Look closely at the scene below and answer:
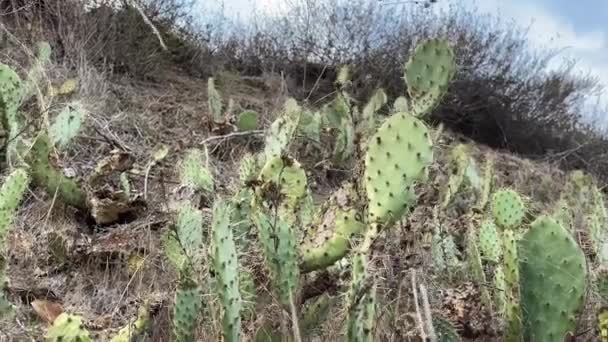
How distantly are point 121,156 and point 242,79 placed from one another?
3767 mm

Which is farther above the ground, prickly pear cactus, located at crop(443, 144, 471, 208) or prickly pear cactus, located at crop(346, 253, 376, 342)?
prickly pear cactus, located at crop(443, 144, 471, 208)

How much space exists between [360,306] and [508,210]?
45.1 inches

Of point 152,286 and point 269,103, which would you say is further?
point 269,103

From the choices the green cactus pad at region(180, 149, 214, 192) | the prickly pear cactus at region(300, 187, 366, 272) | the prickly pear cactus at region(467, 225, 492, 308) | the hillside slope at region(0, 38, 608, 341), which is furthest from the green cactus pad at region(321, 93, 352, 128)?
the prickly pear cactus at region(300, 187, 366, 272)

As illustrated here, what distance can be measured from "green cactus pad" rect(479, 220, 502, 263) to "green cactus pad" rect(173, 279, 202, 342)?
134 cm

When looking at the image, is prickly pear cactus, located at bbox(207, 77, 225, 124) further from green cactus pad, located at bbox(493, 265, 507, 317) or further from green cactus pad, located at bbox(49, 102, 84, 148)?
green cactus pad, located at bbox(493, 265, 507, 317)

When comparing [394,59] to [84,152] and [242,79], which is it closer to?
[242,79]

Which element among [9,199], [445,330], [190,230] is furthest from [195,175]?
[445,330]

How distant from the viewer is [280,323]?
249 centimetres

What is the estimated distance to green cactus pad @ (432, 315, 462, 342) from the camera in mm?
2402

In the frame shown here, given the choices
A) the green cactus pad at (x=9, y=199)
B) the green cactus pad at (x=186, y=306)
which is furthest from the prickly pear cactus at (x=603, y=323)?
the green cactus pad at (x=9, y=199)

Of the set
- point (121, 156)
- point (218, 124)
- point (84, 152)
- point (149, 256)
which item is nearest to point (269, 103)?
point (218, 124)

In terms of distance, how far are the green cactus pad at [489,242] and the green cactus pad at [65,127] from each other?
2.21 m

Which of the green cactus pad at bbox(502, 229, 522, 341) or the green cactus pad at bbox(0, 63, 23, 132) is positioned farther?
the green cactus pad at bbox(0, 63, 23, 132)
